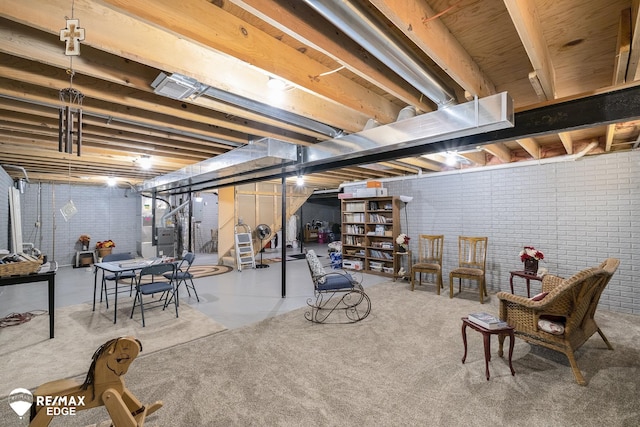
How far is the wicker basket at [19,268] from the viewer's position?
2.92m

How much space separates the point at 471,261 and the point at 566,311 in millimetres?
2638

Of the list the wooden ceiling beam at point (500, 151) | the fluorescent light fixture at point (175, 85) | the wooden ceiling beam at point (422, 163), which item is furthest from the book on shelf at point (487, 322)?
the fluorescent light fixture at point (175, 85)

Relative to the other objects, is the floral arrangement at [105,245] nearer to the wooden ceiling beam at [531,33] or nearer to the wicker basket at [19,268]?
the wicker basket at [19,268]

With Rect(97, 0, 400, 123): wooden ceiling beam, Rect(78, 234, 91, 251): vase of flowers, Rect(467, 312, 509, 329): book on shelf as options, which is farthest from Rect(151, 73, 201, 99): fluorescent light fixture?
Rect(78, 234, 91, 251): vase of flowers

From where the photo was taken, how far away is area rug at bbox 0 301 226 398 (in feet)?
8.29

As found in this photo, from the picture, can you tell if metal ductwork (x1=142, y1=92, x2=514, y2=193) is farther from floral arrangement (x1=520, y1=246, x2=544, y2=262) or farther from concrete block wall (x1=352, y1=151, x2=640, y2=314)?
concrete block wall (x1=352, y1=151, x2=640, y2=314)

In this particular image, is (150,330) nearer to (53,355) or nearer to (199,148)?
(53,355)

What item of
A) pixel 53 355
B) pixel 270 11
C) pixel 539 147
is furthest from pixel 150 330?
pixel 539 147

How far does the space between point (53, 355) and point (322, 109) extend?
3.53 meters

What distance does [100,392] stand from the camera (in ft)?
4.00

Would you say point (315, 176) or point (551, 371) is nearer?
point (551, 371)

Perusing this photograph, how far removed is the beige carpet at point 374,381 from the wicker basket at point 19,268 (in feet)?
5.11

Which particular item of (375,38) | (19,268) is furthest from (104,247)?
(375,38)

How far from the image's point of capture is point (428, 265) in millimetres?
5082
